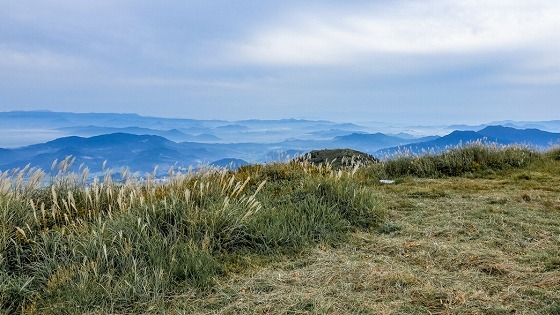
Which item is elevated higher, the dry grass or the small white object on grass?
the small white object on grass

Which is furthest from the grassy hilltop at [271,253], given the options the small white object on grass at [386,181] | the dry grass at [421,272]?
the small white object on grass at [386,181]

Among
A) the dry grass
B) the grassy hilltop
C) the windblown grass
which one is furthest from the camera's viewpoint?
the windblown grass

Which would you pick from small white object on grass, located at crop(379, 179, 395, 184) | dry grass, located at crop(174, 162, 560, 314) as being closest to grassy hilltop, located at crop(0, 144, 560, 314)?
dry grass, located at crop(174, 162, 560, 314)

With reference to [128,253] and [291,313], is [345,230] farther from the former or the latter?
[128,253]

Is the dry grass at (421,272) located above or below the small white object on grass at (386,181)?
below

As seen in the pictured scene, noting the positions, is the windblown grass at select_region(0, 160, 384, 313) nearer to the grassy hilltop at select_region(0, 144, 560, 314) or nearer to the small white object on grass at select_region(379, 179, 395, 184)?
the grassy hilltop at select_region(0, 144, 560, 314)

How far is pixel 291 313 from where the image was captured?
11.6 ft

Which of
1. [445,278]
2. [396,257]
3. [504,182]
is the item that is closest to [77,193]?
[396,257]

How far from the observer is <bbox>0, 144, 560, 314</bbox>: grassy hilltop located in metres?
3.75

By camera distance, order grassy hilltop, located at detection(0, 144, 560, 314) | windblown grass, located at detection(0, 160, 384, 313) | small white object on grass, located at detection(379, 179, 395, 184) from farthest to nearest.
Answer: small white object on grass, located at detection(379, 179, 395, 184) < windblown grass, located at detection(0, 160, 384, 313) < grassy hilltop, located at detection(0, 144, 560, 314)

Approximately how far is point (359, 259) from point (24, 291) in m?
3.40

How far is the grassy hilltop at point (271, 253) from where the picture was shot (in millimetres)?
3750

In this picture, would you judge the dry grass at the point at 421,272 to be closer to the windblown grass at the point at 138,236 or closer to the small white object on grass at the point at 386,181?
the windblown grass at the point at 138,236

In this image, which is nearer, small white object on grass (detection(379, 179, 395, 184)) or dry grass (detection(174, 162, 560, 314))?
dry grass (detection(174, 162, 560, 314))
